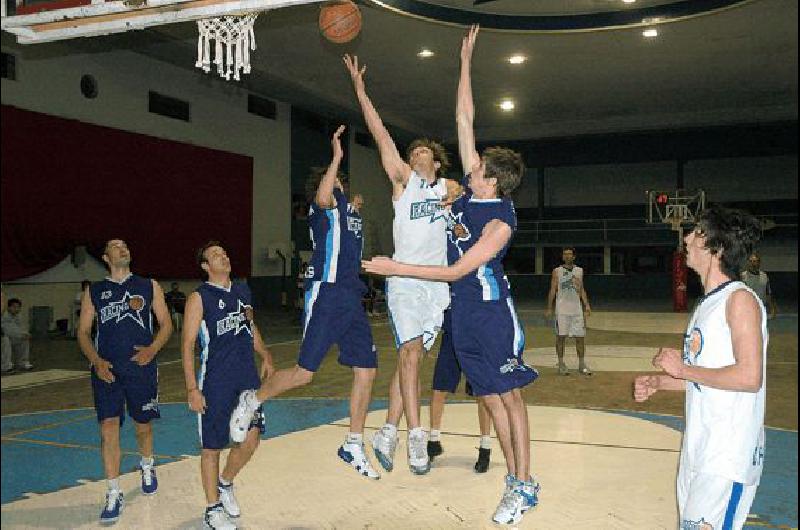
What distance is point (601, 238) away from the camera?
3225 centimetres

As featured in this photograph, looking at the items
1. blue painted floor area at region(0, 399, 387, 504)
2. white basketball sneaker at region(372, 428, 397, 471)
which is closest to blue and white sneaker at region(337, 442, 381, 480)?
white basketball sneaker at region(372, 428, 397, 471)

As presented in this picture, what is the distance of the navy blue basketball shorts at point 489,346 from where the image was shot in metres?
4.80

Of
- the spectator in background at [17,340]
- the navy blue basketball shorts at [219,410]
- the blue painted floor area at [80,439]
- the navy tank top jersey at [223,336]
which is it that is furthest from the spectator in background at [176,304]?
the navy blue basketball shorts at [219,410]

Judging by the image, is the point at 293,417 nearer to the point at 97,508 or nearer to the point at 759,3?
the point at 97,508

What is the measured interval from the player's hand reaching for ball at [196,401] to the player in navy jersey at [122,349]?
2.30 ft

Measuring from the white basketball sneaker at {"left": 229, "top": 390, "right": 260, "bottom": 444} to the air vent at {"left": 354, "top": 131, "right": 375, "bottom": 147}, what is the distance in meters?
25.6

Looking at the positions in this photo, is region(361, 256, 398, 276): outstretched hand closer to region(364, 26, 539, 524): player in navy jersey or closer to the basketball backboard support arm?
region(364, 26, 539, 524): player in navy jersey

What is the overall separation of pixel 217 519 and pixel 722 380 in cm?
310

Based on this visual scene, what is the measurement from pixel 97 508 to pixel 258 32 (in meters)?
14.2

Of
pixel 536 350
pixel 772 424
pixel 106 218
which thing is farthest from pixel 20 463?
pixel 106 218

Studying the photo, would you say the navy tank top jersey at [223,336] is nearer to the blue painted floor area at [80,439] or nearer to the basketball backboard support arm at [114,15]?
the blue painted floor area at [80,439]

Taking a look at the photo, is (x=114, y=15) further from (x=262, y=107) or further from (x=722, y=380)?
(x=262, y=107)

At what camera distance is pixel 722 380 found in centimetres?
275

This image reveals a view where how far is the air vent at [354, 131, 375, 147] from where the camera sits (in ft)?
98.0
